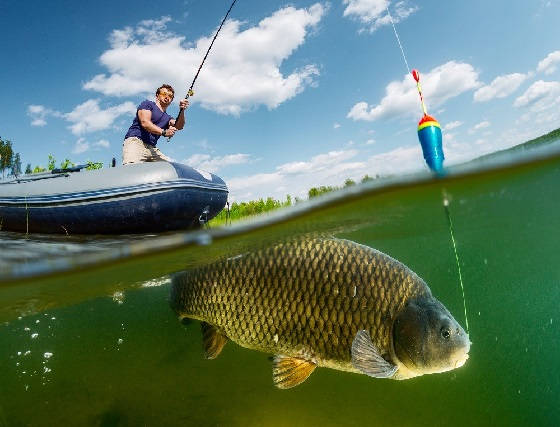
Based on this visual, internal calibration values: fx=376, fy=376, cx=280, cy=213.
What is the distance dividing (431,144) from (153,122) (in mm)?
6397

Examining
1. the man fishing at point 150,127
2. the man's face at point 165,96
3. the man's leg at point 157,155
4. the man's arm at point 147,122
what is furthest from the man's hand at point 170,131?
the man's face at point 165,96

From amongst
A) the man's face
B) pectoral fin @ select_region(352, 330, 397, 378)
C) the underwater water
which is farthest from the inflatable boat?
pectoral fin @ select_region(352, 330, 397, 378)

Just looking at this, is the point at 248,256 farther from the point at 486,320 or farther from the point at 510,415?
the point at 486,320

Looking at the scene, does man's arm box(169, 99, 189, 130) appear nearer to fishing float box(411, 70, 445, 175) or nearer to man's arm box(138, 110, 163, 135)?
man's arm box(138, 110, 163, 135)

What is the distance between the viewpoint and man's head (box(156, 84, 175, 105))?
8.47m

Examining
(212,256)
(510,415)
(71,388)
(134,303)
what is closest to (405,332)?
(212,256)

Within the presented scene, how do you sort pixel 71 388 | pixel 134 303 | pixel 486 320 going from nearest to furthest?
pixel 71 388 → pixel 134 303 → pixel 486 320

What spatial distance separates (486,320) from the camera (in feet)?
71.6

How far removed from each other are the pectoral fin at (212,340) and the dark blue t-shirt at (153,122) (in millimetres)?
5762

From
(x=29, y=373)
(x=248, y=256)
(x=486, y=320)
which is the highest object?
(x=248, y=256)

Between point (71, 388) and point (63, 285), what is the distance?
115 inches

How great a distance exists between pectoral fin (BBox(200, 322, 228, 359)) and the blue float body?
9.10 ft

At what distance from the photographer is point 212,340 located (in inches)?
151

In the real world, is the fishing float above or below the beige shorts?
below
